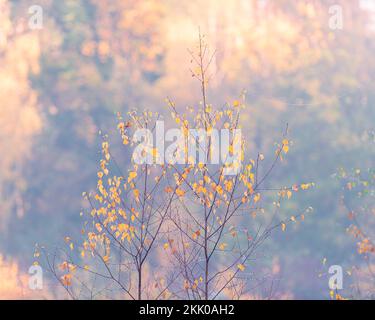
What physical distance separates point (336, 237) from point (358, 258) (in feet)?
1.41

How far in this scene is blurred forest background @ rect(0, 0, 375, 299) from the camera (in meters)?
10.9

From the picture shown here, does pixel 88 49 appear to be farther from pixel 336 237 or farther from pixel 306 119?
Answer: pixel 336 237

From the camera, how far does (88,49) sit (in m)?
11.8

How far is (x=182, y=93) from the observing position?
1103cm

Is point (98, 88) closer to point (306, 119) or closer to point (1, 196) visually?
point (1, 196)

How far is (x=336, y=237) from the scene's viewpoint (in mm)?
10953

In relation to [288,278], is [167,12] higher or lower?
higher

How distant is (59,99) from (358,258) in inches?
193

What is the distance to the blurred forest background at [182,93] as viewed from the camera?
10.9 metres

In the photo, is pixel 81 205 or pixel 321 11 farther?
pixel 321 11
